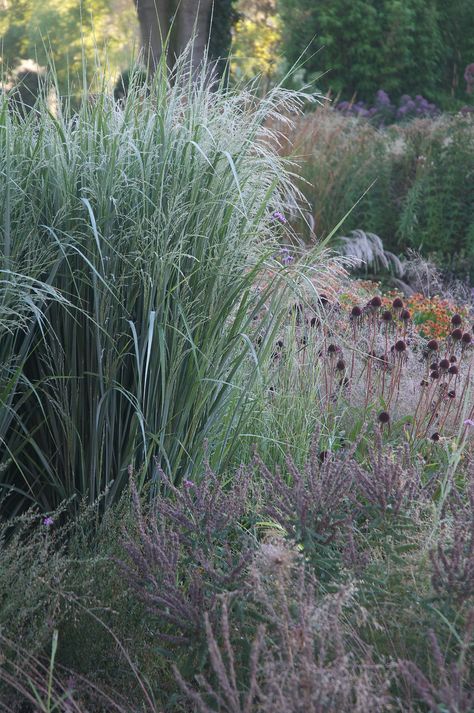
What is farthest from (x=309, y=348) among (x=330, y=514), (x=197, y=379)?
(x=330, y=514)

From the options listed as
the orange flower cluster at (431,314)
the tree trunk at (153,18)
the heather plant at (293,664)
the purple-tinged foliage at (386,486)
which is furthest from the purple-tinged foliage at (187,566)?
the tree trunk at (153,18)

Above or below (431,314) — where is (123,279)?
above

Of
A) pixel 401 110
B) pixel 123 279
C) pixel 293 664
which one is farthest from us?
pixel 401 110

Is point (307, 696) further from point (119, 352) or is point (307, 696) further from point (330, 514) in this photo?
point (119, 352)

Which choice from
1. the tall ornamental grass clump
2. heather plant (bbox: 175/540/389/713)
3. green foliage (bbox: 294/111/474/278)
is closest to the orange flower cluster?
green foliage (bbox: 294/111/474/278)

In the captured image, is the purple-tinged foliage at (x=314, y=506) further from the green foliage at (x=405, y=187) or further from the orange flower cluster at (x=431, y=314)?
the green foliage at (x=405, y=187)

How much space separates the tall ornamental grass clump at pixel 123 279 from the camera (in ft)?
8.41

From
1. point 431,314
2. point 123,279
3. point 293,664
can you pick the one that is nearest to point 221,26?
point 431,314

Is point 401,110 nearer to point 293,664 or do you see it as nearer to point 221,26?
point 221,26

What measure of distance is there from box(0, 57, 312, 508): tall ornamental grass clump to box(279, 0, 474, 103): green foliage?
19.0 meters

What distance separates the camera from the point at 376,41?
21.6m

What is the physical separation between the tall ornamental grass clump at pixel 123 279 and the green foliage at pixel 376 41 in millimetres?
18968

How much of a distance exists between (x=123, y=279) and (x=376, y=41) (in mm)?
20694

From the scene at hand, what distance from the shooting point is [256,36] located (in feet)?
77.0
